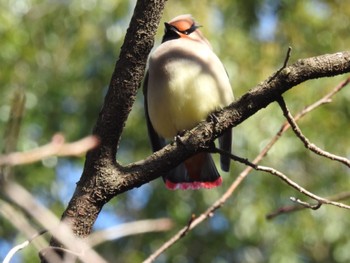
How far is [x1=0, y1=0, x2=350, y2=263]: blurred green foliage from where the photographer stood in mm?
6500

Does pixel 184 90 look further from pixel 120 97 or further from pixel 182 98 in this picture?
pixel 120 97

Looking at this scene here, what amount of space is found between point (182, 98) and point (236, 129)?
10.1 ft

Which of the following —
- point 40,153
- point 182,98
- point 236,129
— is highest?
point 236,129

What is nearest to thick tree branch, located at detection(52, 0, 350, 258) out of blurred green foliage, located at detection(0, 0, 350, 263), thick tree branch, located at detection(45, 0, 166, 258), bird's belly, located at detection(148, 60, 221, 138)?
thick tree branch, located at detection(45, 0, 166, 258)

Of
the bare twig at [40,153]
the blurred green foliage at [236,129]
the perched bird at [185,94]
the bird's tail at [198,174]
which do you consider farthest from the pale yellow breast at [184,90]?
the blurred green foliage at [236,129]

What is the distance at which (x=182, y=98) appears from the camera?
333 cm

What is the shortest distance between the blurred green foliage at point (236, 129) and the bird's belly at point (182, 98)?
269 centimetres

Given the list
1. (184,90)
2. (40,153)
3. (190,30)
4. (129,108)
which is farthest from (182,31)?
(40,153)

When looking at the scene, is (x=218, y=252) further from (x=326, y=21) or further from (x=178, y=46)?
(x=178, y=46)

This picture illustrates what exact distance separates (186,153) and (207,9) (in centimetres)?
544

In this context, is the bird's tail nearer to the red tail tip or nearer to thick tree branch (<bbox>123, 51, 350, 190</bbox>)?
the red tail tip

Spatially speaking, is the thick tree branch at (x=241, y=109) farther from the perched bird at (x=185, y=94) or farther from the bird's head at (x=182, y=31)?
the bird's head at (x=182, y=31)

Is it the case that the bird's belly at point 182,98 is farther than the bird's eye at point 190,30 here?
No

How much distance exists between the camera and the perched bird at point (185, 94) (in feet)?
10.8
